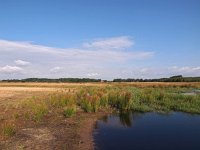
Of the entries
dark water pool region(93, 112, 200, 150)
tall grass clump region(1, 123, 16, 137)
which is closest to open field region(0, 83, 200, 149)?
tall grass clump region(1, 123, 16, 137)

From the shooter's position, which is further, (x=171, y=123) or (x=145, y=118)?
(x=145, y=118)

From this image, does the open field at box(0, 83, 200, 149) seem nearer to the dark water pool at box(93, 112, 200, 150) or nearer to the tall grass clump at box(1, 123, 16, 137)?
the tall grass clump at box(1, 123, 16, 137)

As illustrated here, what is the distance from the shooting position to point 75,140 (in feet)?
44.0

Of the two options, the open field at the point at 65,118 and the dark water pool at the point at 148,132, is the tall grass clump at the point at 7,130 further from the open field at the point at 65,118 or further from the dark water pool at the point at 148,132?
the dark water pool at the point at 148,132

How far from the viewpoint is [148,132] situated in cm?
1639

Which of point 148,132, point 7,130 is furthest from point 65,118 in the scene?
point 7,130

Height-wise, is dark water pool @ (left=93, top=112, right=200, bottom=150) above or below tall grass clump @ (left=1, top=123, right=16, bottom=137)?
below

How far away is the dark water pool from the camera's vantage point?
43.9 ft

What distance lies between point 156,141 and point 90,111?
9.29 metres

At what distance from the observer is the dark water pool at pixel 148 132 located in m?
13.4

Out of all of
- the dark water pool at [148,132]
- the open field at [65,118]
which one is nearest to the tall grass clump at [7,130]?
the open field at [65,118]

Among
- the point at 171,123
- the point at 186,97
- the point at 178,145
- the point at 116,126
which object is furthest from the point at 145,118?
the point at 186,97

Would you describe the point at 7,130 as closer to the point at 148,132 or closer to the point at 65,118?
the point at 65,118

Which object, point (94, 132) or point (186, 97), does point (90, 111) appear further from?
point (186, 97)
